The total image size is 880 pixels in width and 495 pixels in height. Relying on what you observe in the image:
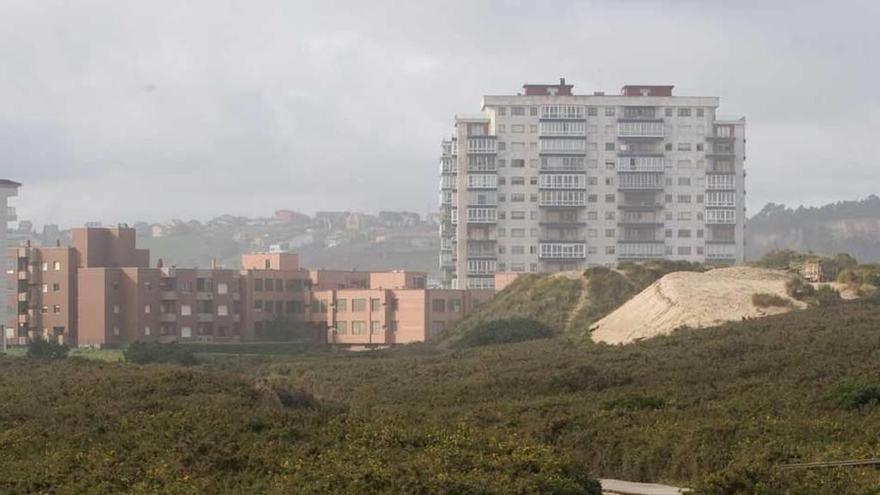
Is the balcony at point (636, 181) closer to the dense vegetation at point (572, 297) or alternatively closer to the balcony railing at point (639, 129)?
the balcony railing at point (639, 129)

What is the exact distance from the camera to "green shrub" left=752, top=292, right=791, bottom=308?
78231mm

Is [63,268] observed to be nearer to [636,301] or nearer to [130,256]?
[130,256]

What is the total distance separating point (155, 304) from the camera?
13212cm

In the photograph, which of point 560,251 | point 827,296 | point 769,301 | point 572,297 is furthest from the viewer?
point 560,251

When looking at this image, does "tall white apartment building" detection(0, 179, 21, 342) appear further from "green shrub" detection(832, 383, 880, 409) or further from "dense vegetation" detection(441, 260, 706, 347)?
"green shrub" detection(832, 383, 880, 409)

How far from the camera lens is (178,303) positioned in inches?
5261

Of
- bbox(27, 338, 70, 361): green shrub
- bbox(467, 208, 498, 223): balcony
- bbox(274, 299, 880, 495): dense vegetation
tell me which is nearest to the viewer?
bbox(274, 299, 880, 495): dense vegetation

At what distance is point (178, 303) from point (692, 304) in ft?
212

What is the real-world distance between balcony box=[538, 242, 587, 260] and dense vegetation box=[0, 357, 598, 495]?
126418 mm

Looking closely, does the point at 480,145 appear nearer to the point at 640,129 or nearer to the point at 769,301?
the point at 640,129

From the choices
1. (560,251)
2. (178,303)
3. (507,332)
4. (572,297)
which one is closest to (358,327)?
(178,303)

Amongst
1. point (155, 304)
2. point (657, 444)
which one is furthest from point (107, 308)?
point (657, 444)

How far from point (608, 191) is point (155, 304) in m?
61.4

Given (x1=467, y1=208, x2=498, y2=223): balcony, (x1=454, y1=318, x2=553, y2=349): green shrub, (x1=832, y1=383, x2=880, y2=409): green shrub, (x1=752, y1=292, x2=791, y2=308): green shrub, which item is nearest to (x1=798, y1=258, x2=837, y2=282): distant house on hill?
(x1=752, y1=292, x2=791, y2=308): green shrub
